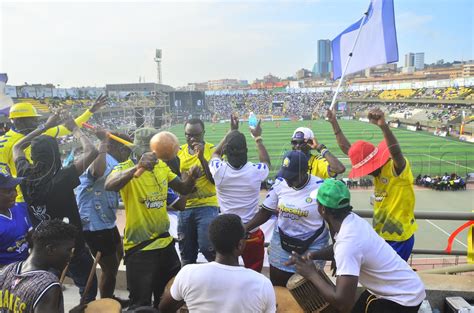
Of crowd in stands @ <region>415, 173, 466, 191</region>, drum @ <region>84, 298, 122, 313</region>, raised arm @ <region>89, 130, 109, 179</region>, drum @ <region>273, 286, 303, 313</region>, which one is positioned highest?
raised arm @ <region>89, 130, 109, 179</region>

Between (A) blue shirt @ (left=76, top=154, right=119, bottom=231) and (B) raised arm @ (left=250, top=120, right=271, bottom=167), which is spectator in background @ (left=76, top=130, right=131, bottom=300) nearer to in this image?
(A) blue shirt @ (left=76, top=154, right=119, bottom=231)

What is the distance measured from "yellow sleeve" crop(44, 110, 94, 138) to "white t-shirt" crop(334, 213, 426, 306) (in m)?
2.52

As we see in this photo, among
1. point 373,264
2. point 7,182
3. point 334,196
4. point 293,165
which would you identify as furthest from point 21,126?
point 373,264

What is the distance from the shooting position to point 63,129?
372 centimetres

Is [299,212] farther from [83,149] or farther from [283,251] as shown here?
[83,149]

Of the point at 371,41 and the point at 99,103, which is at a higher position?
the point at 371,41

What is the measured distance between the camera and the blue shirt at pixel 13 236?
2.79 m

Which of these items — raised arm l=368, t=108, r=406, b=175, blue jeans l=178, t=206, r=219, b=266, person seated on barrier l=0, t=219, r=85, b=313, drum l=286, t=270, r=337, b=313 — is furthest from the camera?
blue jeans l=178, t=206, r=219, b=266

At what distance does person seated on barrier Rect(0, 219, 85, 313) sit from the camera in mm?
1989

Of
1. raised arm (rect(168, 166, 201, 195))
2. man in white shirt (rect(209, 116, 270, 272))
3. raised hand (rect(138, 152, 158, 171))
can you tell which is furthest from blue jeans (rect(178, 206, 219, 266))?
raised hand (rect(138, 152, 158, 171))

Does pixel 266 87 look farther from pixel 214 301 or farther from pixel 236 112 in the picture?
pixel 214 301

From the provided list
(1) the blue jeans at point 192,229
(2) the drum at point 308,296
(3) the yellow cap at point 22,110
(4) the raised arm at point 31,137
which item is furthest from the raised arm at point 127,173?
(3) the yellow cap at point 22,110

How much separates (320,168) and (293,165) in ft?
3.40

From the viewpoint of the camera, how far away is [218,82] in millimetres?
4051
